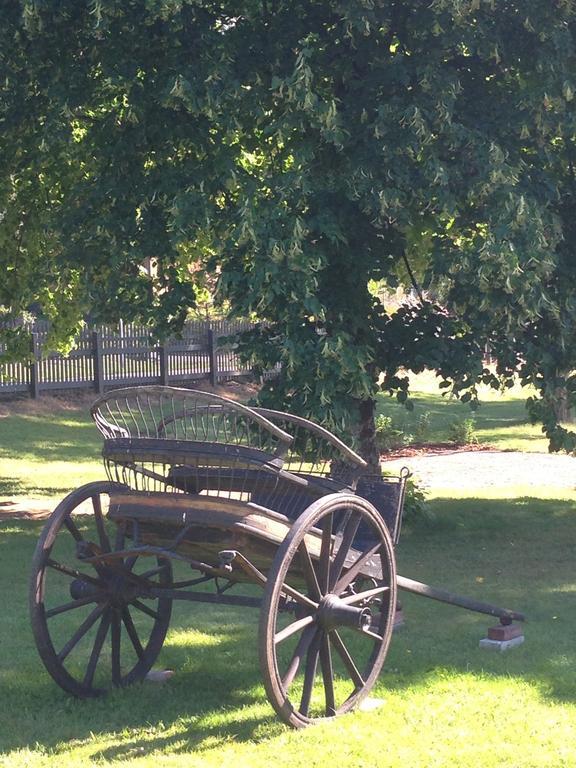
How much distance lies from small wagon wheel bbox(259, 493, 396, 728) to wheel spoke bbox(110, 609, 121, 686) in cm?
94

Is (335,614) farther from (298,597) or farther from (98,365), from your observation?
(98,365)

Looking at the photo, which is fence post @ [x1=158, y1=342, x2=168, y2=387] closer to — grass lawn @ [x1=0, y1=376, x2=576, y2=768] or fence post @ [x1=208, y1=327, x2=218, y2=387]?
fence post @ [x1=208, y1=327, x2=218, y2=387]

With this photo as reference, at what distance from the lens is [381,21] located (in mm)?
9461

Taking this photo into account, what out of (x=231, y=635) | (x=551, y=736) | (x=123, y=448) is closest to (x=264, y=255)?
(x=231, y=635)

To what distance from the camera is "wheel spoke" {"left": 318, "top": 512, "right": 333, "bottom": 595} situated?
5512 millimetres

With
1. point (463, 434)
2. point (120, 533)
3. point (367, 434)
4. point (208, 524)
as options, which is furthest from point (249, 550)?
point (463, 434)

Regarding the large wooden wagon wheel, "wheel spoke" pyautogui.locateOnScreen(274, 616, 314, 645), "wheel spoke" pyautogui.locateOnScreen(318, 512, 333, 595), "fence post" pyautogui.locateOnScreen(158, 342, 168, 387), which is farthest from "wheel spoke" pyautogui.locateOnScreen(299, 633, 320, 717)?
"fence post" pyautogui.locateOnScreen(158, 342, 168, 387)

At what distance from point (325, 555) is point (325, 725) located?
0.78 m

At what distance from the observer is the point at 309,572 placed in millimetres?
5426

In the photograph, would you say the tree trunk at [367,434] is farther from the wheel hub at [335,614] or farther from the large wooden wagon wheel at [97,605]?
the wheel hub at [335,614]

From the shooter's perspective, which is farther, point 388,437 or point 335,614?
point 388,437

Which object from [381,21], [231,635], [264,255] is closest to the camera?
[231,635]

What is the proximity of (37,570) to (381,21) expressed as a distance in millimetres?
5718

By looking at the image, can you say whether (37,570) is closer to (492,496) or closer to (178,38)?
(178,38)
